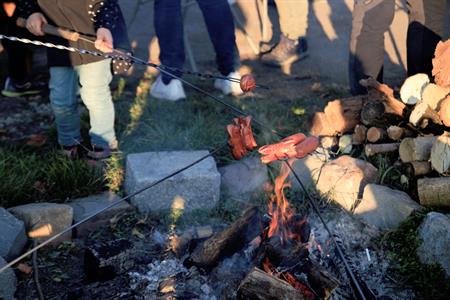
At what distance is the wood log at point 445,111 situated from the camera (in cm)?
369

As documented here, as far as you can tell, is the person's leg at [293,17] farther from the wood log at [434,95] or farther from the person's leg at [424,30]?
the wood log at [434,95]

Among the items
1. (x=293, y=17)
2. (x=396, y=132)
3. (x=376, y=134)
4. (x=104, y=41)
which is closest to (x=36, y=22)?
(x=104, y=41)

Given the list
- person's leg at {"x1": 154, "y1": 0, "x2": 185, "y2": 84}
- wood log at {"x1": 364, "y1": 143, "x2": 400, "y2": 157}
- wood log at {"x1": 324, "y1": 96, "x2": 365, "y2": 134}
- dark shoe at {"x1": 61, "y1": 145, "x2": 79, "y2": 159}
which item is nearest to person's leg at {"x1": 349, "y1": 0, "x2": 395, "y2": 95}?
wood log at {"x1": 324, "y1": 96, "x2": 365, "y2": 134}

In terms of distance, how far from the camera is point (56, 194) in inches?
162

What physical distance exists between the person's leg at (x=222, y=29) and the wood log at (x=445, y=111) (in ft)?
8.00

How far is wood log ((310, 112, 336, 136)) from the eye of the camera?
15.0ft

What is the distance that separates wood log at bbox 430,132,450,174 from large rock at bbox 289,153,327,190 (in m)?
0.86

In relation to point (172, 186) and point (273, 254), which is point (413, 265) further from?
point (172, 186)

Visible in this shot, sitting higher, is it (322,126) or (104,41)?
(104,41)

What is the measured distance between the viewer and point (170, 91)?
5.44 meters

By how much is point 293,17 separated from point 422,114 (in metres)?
3.04

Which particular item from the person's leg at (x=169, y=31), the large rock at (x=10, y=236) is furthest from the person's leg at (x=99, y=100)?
the large rock at (x=10, y=236)

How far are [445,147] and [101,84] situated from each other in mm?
2599

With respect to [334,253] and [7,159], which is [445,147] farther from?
[7,159]
